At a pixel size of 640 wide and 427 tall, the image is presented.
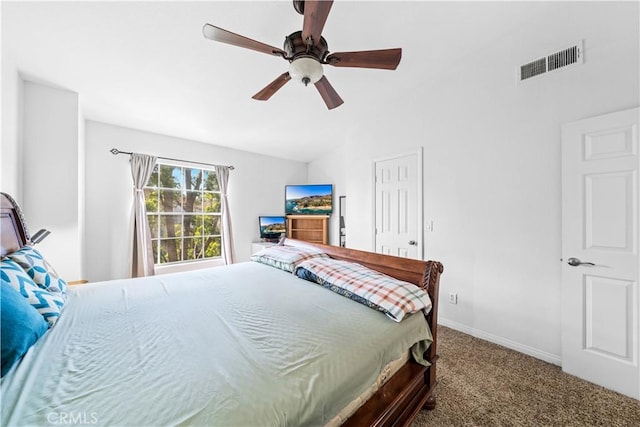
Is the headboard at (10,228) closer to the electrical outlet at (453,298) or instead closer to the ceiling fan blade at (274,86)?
the ceiling fan blade at (274,86)

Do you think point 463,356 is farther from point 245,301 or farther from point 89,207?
point 89,207

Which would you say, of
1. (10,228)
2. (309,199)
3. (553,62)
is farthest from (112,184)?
(553,62)

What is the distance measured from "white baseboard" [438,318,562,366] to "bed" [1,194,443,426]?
134 centimetres

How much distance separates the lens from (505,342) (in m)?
2.37

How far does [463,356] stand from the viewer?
219 cm

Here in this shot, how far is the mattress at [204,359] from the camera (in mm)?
697

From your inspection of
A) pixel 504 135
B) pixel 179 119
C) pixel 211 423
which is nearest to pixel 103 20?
pixel 179 119

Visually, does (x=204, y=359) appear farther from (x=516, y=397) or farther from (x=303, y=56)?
(x=516, y=397)

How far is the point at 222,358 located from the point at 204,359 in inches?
2.5

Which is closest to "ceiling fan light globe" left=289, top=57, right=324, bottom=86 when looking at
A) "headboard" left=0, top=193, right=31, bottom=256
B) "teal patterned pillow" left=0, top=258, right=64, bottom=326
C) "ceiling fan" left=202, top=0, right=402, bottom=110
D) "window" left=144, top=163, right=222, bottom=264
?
"ceiling fan" left=202, top=0, right=402, bottom=110

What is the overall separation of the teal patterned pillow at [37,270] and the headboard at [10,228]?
0.11 meters

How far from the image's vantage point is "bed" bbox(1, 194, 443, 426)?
0.71m

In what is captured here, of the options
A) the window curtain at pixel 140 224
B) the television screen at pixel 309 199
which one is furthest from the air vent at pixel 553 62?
the window curtain at pixel 140 224

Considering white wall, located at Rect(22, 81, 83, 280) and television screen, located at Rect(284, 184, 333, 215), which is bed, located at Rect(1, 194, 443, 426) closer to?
white wall, located at Rect(22, 81, 83, 280)
